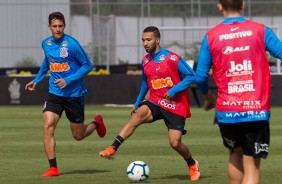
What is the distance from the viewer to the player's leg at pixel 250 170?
27.4 ft

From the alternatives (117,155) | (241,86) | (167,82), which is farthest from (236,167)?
(117,155)

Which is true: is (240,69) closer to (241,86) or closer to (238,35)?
(241,86)

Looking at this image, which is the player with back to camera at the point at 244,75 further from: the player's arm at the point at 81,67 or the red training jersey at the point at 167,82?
the player's arm at the point at 81,67

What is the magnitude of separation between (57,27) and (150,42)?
1336 mm

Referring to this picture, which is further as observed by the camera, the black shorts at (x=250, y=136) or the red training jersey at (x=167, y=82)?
the red training jersey at (x=167, y=82)

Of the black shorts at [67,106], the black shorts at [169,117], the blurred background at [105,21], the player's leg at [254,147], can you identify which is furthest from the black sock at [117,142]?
the blurred background at [105,21]

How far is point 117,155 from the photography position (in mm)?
15562

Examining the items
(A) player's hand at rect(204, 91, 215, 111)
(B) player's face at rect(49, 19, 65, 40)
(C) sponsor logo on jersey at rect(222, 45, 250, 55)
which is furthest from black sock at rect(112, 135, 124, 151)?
(C) sponsor logo on jersey at rect(222, 45, 250, 55)

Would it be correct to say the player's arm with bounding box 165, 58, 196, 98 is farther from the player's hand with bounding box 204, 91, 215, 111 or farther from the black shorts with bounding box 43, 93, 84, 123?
the player's hand with bounding box 204, 91, 215, 111

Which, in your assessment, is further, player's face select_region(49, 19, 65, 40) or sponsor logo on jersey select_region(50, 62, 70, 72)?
sponsor logo on jersey select_region(50, 62, 70, 72)

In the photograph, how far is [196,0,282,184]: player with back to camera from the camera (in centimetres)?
838

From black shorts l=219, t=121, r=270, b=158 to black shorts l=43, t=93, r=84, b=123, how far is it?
487 cm

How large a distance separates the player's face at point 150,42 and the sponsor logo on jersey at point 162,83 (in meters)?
0.38

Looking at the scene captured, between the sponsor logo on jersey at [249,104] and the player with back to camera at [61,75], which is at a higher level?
the sponsor logo on jersey at [249,104]
